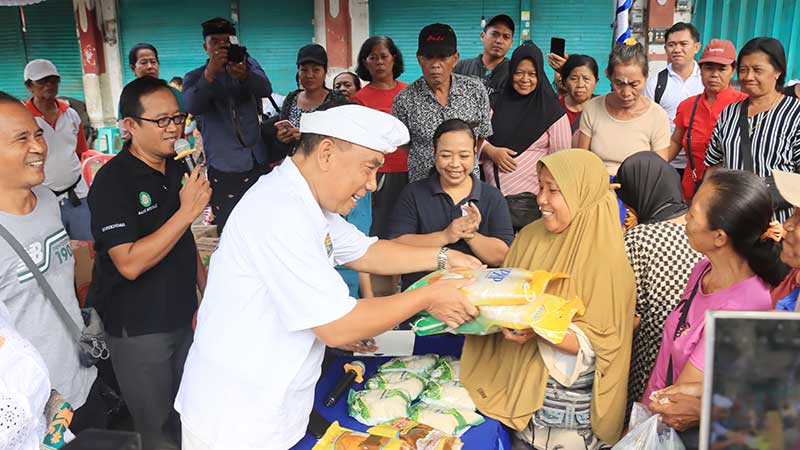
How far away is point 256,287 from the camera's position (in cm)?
163

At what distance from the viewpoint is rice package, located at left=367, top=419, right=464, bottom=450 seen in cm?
169

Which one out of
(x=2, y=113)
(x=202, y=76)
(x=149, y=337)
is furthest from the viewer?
(x=202, y=76)

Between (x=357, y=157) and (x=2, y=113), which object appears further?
(x=2, y=113)

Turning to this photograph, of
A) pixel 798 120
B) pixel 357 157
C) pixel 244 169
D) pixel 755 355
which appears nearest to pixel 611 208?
pixel 357 157

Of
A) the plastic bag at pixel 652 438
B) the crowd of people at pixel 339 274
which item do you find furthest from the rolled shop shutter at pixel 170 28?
the plastic bag at pixel 652 438

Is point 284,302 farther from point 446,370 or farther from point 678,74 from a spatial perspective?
point 678,74

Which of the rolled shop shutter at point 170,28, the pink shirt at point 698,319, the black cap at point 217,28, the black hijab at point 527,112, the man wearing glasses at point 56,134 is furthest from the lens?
the rolled shop shutter at point 170,28

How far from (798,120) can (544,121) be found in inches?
56.7

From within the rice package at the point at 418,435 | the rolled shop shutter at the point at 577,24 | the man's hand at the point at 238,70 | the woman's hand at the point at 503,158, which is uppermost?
the rolled shop shutter at the point at 577,24

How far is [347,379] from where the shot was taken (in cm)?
214

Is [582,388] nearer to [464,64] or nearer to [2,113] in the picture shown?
[2,113]

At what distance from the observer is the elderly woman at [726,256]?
1.80 meters

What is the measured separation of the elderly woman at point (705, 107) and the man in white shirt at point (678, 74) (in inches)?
24.6

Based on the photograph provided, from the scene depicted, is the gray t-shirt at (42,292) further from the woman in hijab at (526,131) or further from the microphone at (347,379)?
the woman in hijab at (526,131)
